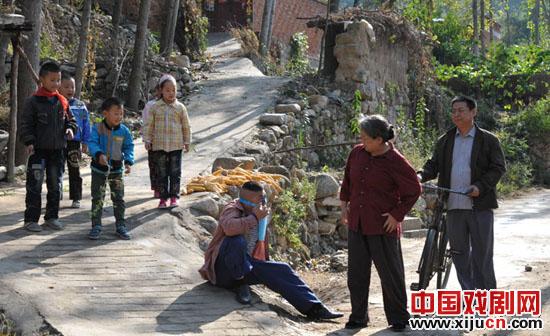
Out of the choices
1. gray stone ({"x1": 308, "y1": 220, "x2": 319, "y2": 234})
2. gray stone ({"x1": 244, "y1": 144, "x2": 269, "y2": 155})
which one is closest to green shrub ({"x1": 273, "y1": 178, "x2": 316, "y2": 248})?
gray stone ({"x1": 308, "y1": 220, "x2": 319, "y2": 234})

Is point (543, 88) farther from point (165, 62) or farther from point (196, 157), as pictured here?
point (196, 157)

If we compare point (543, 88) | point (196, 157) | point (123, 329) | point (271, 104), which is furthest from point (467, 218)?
point (543, 88)

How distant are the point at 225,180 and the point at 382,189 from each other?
3351 mm

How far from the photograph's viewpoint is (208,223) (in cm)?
813

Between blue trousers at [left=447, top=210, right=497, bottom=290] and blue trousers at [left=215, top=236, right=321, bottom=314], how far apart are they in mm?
1280

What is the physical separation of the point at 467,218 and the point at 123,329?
297 centimetres

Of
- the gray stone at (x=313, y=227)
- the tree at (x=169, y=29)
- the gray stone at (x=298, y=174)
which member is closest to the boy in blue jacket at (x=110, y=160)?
the gray stone at (x=313, y=227)

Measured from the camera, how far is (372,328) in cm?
641

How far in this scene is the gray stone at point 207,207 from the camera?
27.4ft

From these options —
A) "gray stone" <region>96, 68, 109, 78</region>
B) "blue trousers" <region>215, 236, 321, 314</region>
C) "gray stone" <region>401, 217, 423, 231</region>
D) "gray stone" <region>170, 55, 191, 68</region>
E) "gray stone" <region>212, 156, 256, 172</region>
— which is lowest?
"gray stone" <region>401, 217, 423, 231</region>

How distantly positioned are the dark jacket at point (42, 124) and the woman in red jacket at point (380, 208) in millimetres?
2839

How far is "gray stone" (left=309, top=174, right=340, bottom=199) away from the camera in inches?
444

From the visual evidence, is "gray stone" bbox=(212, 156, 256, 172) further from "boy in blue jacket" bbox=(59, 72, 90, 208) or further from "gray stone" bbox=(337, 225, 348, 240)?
"gray stone" bbox=(337, 225, 348, 240)

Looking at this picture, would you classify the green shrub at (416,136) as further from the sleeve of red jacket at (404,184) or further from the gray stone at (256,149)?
the sleeve of red jacket at (404,184)
